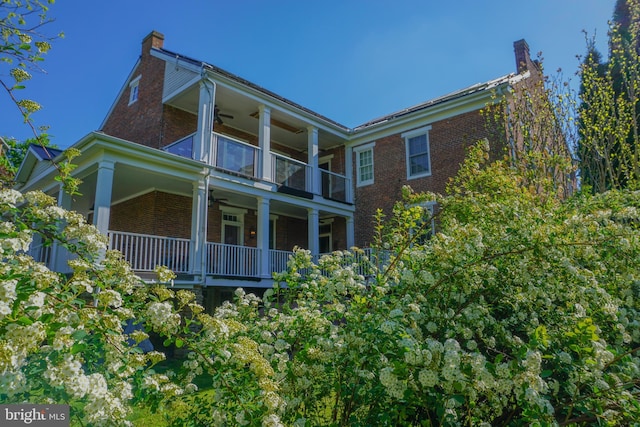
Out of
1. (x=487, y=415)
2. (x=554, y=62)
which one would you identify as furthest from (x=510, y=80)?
(x=487, y=415)

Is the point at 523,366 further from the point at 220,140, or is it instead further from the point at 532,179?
the point at 220,140

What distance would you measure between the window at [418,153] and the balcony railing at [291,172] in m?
3.73

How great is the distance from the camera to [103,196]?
28.3 feet

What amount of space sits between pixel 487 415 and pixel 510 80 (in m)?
11.4

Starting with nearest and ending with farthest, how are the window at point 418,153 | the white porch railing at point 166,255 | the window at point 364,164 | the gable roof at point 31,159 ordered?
the white porch railing at point 166,255, the gable roof at point 31,159, the window at point 418,153, the window at point 364,164

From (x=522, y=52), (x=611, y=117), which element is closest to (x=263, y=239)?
(x=611, y=117)

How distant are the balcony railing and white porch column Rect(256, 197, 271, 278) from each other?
113cm

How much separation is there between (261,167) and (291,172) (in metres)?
1.39

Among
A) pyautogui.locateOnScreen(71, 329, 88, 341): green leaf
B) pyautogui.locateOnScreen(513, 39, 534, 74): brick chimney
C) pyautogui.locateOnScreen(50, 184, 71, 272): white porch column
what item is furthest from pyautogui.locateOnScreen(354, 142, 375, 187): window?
pyautogui.locateOnScreen(71, 329, 88, 341): green leaf

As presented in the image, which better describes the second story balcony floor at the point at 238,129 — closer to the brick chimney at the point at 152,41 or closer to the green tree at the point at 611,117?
the brick chimney at the point at 152,41

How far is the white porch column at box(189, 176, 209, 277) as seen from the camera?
10.2m

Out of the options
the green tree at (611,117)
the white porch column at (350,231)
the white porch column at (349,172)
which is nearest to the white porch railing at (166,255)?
the white porch column at (350,231)

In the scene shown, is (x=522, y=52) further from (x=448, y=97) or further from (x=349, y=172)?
(x=349, y=172)

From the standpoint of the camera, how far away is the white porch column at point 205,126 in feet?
35.6
